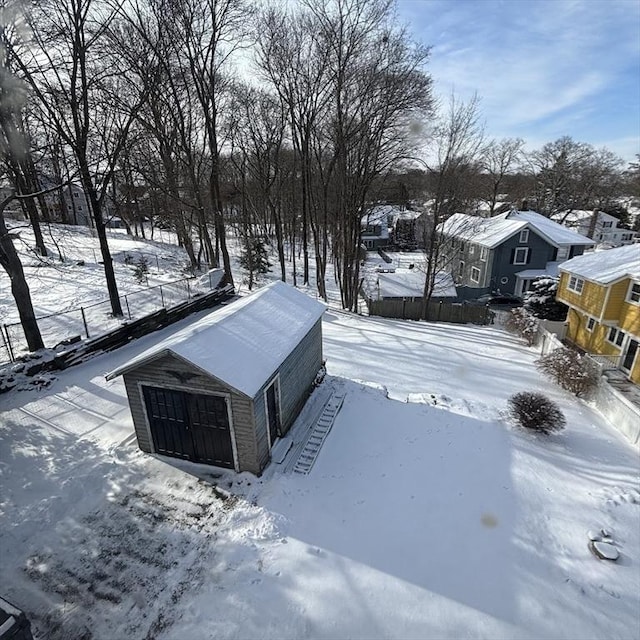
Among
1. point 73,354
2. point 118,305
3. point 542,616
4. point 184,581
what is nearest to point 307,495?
point 184,581

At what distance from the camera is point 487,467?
800 cm

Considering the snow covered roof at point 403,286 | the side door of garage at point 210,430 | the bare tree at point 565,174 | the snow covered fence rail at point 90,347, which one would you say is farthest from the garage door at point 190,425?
the bare tree at point 565,174

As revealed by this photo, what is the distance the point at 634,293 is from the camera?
48.0ft

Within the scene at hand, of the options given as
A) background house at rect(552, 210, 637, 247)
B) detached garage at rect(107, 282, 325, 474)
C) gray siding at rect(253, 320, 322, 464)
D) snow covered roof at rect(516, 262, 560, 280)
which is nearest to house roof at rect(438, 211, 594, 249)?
snow covered roof at rect(516, 262, 560, 280)

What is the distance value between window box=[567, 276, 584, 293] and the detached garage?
52.3 ft

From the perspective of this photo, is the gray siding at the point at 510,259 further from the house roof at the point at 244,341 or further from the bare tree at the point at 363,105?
the house roof at the point at 244,341

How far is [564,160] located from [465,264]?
27289 mm

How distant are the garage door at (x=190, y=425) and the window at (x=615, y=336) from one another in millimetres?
17253

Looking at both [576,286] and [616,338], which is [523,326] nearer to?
[576,286]

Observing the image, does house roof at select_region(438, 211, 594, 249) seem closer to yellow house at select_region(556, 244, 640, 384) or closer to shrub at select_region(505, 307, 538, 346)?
shrub at select_region(505, 307, 538, 346)

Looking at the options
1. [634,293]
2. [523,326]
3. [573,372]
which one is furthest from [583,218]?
[573,372]

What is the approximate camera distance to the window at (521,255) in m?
28.3

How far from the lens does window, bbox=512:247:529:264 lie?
92.7 ft

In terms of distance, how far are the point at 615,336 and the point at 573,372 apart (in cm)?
689
